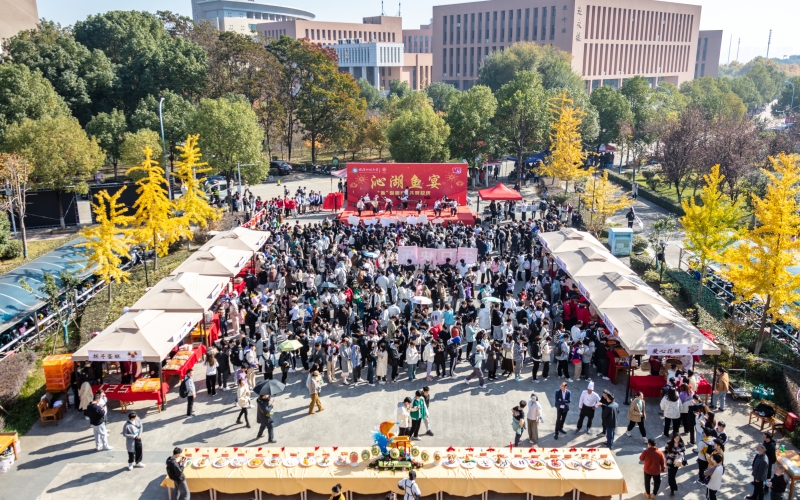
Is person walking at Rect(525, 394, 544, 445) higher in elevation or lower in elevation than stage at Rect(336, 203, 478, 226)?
lower

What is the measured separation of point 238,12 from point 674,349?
13682cm

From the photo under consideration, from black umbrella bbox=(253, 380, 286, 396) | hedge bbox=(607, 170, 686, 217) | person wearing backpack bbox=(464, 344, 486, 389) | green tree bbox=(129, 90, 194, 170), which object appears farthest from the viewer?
green tree bbox=(129, 90, 194, 170)

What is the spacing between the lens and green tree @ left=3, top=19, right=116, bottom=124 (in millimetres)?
41219

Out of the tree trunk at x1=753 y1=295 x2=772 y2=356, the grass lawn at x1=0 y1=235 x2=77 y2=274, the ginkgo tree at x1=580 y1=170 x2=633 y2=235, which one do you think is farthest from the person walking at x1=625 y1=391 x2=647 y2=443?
the grass lawn at x1=0 y1=235 x2=77 y2=274

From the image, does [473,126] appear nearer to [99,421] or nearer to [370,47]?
[99,421]

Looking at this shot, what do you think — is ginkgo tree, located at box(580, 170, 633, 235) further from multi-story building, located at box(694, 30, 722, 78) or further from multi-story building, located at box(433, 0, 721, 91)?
multi-story building, located at box(694, 30, 722, 78)

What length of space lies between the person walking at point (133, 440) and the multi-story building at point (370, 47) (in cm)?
9077

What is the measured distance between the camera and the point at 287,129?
52.7 m

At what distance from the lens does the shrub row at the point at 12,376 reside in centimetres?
1364

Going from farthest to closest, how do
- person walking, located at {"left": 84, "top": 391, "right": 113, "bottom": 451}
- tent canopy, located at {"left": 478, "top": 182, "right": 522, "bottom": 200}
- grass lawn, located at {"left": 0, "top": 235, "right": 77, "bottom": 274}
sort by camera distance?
tent canopy, located at {"left": 478, "top": 182, "right": 522, "bottom": 200} → grass lawn, located at {"left": 0, "top": 235, "right": 77, "bottom": 274} → person walking, located at {"left": 84, "top": 391, "right": 113, "bottom": 451}

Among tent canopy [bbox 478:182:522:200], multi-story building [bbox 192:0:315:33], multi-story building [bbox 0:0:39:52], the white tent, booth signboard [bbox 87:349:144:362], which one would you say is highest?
multi-story building [bbox 192:0:315:33]

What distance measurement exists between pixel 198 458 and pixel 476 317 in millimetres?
8663

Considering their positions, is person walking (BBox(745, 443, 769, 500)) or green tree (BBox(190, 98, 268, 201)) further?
green tree (BBox(190, 98, 268, 201))

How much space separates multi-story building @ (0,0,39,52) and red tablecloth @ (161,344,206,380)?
39.7m
